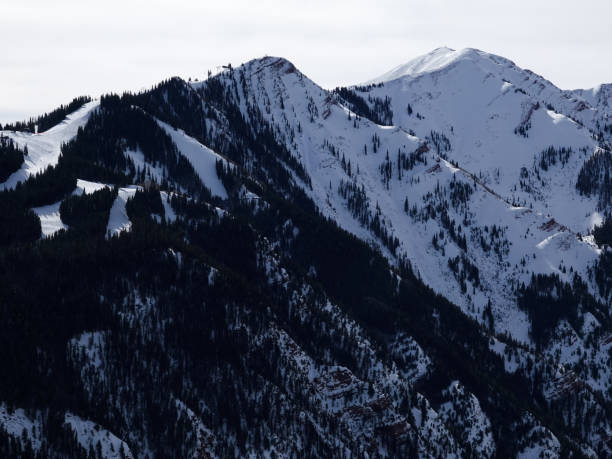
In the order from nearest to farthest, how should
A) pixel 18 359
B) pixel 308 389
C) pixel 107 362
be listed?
pixel 18 359, pixel 107 362, pixel 308 389

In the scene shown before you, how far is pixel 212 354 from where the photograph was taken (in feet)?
611

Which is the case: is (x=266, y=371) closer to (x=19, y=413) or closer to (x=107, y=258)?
(x=107, y=258)

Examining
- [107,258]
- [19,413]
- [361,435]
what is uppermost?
[107,258]

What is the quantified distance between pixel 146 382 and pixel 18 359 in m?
23.8

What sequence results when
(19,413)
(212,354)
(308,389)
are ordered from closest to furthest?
(19,413)
(212,354)
(308,389)

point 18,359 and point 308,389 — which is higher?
point 18,359

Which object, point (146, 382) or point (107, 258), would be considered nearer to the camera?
point (146, 382)

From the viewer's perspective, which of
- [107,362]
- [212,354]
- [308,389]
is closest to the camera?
[107,362]

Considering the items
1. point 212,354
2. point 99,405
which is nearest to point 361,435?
point 212,354

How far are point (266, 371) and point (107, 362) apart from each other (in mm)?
38630

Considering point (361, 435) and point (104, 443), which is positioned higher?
point (104, 443)

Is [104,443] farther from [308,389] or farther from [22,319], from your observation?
[308,389]

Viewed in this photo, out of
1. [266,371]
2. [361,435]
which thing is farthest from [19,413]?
[361,435]

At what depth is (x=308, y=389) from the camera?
198750 mm
